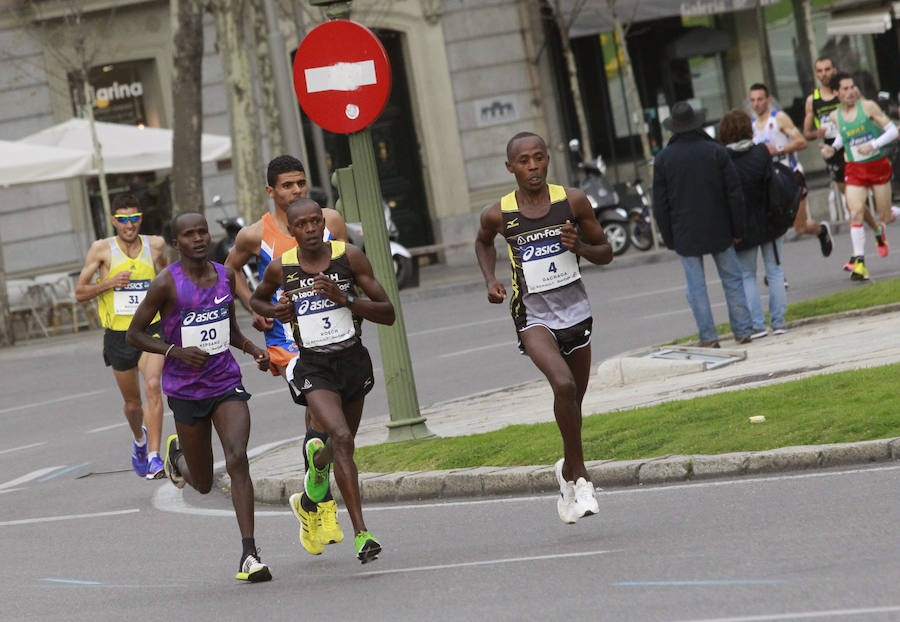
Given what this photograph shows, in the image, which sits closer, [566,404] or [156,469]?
[566,404]

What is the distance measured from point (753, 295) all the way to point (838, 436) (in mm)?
5517

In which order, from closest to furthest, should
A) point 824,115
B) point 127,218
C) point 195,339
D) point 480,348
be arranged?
1. point 195,339
2. point 127,218
3. point 480,348
4. point 824,115

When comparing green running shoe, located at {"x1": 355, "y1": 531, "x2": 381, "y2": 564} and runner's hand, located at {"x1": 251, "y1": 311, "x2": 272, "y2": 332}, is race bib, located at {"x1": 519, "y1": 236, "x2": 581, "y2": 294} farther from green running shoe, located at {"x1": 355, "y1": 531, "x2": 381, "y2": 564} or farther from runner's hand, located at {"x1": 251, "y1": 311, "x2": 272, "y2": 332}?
green running shoe, located at {"x1": 355, "y1": 531, "x2": 381, "y2": 564}

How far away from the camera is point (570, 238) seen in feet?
27.3

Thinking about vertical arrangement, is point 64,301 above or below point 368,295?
above

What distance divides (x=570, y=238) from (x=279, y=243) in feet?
5.78

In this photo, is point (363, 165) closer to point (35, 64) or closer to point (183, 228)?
point (183, 228)

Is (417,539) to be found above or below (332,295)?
below

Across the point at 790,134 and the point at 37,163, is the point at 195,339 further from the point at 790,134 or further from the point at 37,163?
the point at 37,163

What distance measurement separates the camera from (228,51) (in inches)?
1097

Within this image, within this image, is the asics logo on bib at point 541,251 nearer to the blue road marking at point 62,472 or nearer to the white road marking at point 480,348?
the blue road marking at point 62,472

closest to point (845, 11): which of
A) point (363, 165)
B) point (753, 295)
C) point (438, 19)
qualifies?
point (438, 19)

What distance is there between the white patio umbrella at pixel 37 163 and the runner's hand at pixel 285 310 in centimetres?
1857

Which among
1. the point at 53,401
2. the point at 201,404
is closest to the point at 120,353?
the point at 201,404
